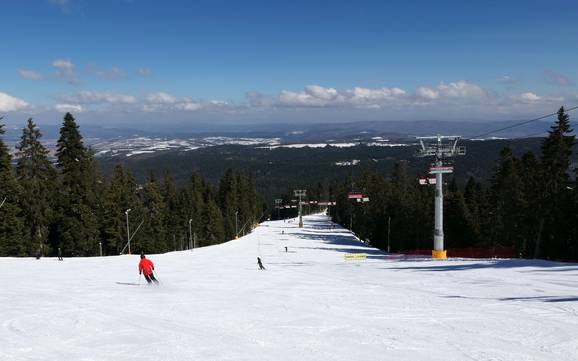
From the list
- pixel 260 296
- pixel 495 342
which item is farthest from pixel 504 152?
pixel 495 342

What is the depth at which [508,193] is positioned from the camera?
59938mm

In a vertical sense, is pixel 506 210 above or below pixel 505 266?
below

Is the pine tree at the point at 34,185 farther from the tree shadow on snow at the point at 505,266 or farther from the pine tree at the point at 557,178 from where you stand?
the pine tree at the point at 557,178

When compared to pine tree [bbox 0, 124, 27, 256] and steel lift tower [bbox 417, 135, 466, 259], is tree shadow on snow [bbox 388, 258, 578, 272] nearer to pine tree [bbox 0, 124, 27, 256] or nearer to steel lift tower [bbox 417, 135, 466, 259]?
steel lift tower [bbox 417, 135, 466, 259]

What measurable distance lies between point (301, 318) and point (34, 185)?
172 ft

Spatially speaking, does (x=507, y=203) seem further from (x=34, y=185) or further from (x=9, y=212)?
(x=9, y=212)

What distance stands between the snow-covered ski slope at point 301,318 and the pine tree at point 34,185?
37.0 m

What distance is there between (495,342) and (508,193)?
5378cm

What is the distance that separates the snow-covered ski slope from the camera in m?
10.2

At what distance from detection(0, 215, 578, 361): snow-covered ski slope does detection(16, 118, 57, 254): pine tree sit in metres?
37.0

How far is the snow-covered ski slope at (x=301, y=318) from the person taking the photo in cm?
1022

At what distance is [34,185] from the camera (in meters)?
57.3

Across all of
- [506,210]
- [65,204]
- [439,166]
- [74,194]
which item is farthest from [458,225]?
[65,204]

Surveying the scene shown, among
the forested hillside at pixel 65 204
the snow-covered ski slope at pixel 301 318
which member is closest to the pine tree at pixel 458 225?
the forested hillside at pixel 65 204
